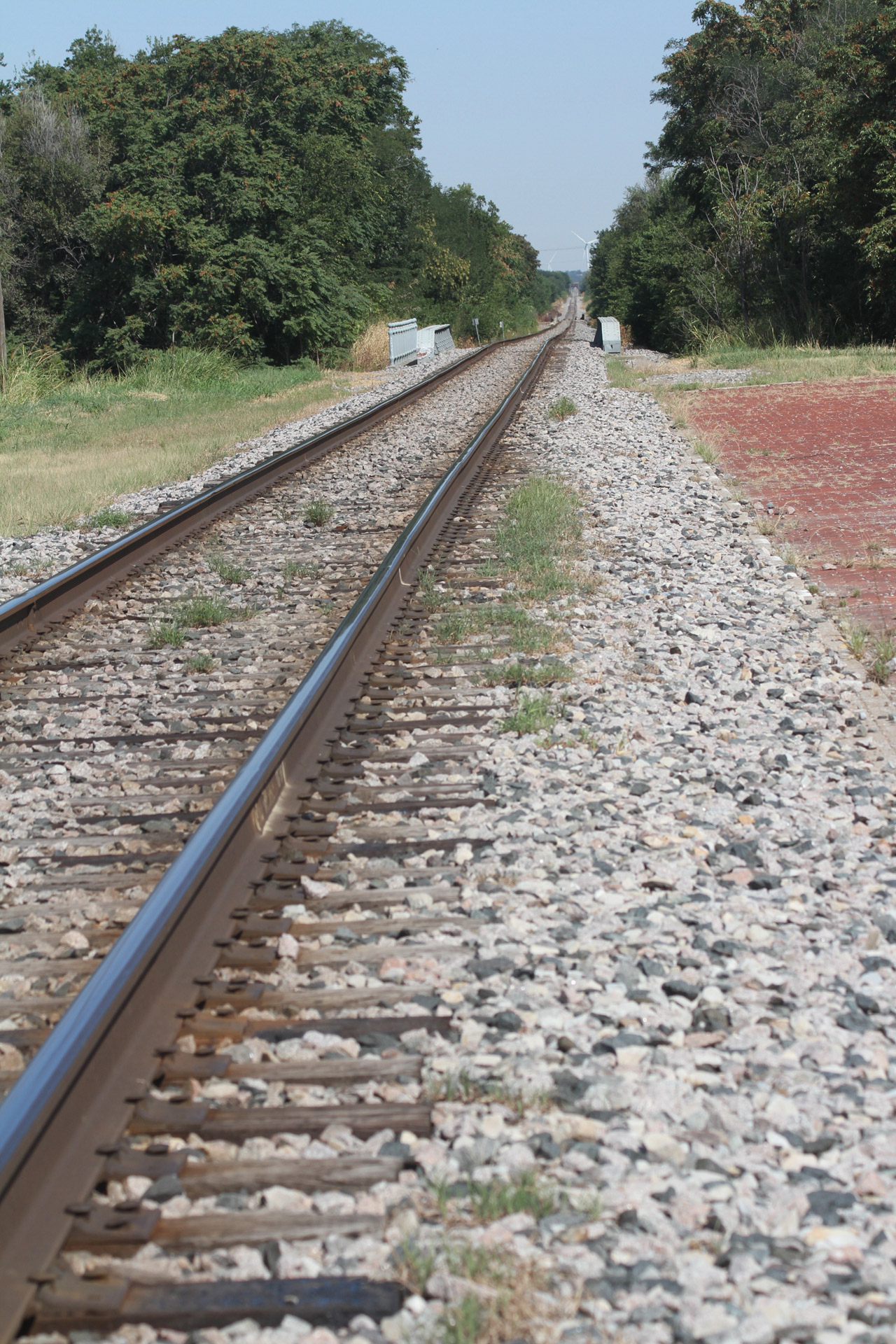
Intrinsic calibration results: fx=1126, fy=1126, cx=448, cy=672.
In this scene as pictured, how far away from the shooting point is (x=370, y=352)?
29828 mm

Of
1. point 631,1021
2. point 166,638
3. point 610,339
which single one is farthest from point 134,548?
point 610,339

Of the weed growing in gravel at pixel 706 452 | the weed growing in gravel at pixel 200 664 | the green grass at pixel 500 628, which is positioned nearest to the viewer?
the weed growing in gravel at pixel 200 664

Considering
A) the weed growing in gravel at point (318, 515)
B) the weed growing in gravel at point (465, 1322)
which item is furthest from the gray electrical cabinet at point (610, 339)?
the weed growing in gravel at point (465, 1322)

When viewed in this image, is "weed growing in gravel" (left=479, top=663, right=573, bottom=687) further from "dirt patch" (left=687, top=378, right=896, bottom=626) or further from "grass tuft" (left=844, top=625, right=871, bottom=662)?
"dirt patch" (left=687, top=378, right=896, bottom=626)

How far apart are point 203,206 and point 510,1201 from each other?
94.9ft

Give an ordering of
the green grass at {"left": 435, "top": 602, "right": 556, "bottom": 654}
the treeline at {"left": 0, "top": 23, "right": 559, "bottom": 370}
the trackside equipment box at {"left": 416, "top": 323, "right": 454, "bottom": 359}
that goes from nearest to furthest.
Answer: the green grass at {"left": 435, "top": 602, "right": 556, "bottom": 654}, the treeline at {"left": 0, "top": 23, "right": 559, "bottom": 370}, the trackside equipment box at {"left": 416, "top": 323, "right": 454, "bottom": 359}

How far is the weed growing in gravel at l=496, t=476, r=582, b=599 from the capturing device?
6.62m

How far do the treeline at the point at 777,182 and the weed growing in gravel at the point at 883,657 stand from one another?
18.8 metres

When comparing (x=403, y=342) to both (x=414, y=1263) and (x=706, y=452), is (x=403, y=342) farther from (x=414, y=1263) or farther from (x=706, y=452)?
(x=414, y=1263)

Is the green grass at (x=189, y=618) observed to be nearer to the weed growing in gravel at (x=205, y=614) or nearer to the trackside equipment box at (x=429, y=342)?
the weed growing in gravel at (x=205, y=614)

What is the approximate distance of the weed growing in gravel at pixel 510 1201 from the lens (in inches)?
81.3

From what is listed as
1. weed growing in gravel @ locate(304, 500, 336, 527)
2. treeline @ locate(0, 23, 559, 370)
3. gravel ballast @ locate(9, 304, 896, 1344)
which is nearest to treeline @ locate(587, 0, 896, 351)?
treeline @ locate(0, 23, 559, 370)

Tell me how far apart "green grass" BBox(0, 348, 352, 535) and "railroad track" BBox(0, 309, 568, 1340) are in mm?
6005

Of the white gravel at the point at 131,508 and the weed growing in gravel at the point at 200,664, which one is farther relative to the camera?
the white gravel at the point at 131,508
